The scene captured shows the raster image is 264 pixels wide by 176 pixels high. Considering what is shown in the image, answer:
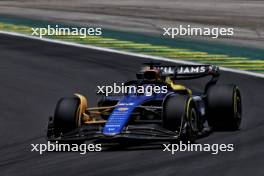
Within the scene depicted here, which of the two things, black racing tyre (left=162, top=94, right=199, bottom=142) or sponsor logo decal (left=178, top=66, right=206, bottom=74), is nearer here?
black racing tyre (left=162, top=94, right=199, bottom=142)

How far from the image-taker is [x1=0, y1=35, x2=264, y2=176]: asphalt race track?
14.9 metres

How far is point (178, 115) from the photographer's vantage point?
54.7 feet

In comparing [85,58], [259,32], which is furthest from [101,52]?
[259,32]

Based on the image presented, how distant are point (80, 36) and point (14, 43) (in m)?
2.63

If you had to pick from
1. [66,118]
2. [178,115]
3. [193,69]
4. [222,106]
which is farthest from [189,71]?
[66,118]

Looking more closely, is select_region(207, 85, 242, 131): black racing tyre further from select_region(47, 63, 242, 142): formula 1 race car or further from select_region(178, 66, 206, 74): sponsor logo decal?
select_region(178, 66, 206, 74): sponsor logo decal

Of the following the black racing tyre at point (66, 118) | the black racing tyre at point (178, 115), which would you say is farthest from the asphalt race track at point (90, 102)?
the black racing tyre at point (66, 118)

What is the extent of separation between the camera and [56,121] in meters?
17.5

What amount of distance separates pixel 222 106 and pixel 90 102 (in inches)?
214

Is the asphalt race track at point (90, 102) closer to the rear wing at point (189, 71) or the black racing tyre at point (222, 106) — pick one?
the black racing tyre at point (222, 106)

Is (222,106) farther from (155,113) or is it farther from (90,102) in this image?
(90,102)

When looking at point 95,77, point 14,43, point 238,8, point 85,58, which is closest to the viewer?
point 95,77

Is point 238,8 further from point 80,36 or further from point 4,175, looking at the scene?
point 4,175

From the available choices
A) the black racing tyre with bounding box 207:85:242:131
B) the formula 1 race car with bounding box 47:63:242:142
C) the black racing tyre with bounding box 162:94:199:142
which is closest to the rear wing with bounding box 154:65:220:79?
the formula 1 race car with bounding box 47:63:242:142
